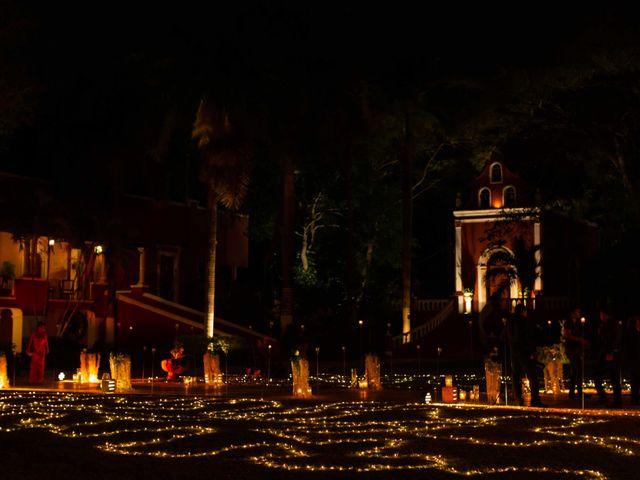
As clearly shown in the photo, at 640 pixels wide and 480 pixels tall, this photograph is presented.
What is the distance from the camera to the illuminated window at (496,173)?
168 ft

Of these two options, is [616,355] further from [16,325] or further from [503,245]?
[503,245]

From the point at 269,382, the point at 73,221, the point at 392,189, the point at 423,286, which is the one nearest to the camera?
the point at 269,382

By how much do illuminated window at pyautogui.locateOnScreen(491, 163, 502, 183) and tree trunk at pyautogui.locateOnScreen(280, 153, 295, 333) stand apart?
17.2 metres

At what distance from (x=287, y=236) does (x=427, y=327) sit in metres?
11.4

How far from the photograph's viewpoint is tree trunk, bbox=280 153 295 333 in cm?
3562

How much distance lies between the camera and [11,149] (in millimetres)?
43344

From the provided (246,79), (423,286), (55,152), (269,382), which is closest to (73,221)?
(55,152)

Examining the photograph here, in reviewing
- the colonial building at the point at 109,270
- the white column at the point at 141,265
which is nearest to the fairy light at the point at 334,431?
the colonial building at the point at 109,270

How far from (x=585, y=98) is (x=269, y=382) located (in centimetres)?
1187

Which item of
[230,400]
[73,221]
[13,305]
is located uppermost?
[73,221]

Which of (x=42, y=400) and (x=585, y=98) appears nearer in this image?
(x=42, y=400)

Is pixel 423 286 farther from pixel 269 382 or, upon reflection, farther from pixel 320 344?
pixel 269 382

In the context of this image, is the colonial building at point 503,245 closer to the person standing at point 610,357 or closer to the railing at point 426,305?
the railing at point 426,305

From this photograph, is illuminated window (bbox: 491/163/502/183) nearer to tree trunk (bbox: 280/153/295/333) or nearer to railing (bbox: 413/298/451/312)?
railing (bbox: 413/298/451/312)
